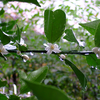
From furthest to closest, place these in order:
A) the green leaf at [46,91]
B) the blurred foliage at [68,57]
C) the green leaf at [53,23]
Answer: the blurred foliage at [68,57] → the green leaf at [53,23] → the green leaf at [46,91]

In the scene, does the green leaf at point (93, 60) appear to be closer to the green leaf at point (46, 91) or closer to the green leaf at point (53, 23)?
the green leaf at point (53, 23)

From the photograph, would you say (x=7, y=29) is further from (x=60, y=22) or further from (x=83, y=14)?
(x=83, y=14)

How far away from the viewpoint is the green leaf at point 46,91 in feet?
0.32

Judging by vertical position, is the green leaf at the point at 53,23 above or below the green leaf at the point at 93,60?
above

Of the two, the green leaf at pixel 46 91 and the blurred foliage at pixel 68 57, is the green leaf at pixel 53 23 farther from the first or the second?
the blurred foliage at pixel 68 57

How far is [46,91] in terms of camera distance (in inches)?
4.0

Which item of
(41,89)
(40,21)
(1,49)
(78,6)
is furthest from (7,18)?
(41,89)

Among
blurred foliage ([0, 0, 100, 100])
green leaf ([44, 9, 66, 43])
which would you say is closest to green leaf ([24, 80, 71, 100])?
green leaf ([44, 9, 66, 43])

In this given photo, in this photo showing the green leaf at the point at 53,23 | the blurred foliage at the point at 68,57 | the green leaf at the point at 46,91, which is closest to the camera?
the green leaf at the point at 46,91

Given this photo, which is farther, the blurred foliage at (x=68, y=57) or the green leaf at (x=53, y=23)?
the blurred foliage at (x=68, y=57)

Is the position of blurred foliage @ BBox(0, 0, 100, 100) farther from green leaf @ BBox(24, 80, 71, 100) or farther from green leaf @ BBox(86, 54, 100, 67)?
green leaf @ BBox(24, 80, 71, 100)

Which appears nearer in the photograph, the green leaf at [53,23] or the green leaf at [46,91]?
the green leaf at [46,91]

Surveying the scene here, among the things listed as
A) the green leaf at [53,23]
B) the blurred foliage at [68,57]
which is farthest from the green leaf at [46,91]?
the blurred foliage at [68,57]

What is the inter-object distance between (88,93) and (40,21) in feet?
2.50
